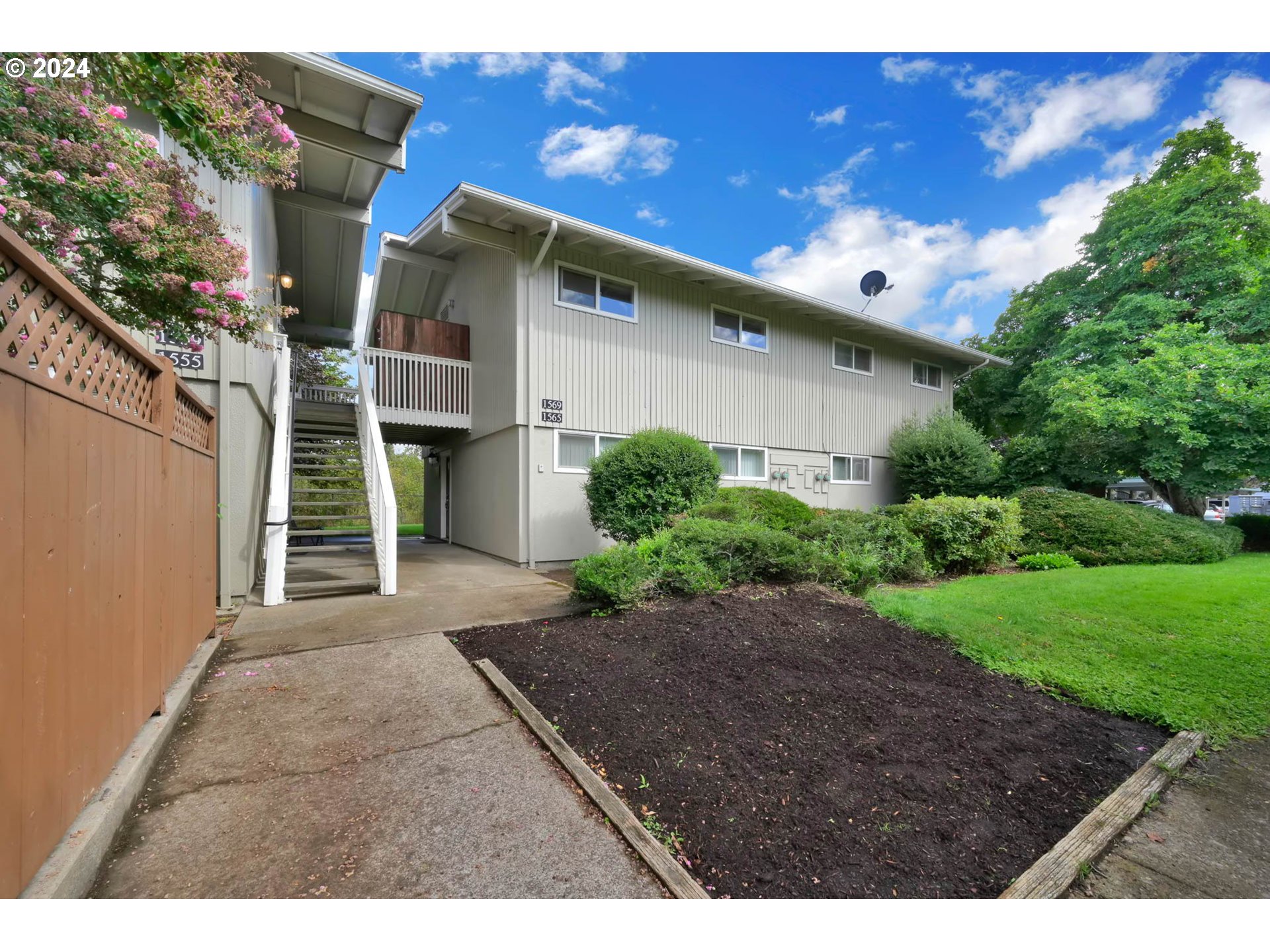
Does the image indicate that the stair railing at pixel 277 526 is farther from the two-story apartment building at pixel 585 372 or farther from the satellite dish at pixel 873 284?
the satellite dish at pixel 873 284

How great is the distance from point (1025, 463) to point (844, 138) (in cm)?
1060

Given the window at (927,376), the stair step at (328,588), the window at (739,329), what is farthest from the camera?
the window at (927,376)

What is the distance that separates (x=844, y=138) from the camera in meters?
7.93

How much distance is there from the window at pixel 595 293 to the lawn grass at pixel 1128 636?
639 centimetres

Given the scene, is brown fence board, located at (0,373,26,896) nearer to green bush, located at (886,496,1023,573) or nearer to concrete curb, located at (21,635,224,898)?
concrete curb, located at (21,635,224,898)

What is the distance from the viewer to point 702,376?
404 inches

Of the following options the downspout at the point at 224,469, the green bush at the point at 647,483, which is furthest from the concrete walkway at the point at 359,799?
the green bush at the point at 647,483

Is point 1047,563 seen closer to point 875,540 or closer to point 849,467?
point 875,540

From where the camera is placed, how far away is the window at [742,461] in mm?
10641

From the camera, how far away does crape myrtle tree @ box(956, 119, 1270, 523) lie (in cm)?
1043

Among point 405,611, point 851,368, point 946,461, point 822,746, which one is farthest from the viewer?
point 851,368

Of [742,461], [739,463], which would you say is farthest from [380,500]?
[742,461]

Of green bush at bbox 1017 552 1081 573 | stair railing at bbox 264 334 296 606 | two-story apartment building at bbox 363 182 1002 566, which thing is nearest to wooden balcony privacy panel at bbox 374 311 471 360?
two-story apartment building at bbox 363 182 1002 566

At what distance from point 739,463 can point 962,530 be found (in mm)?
4292
